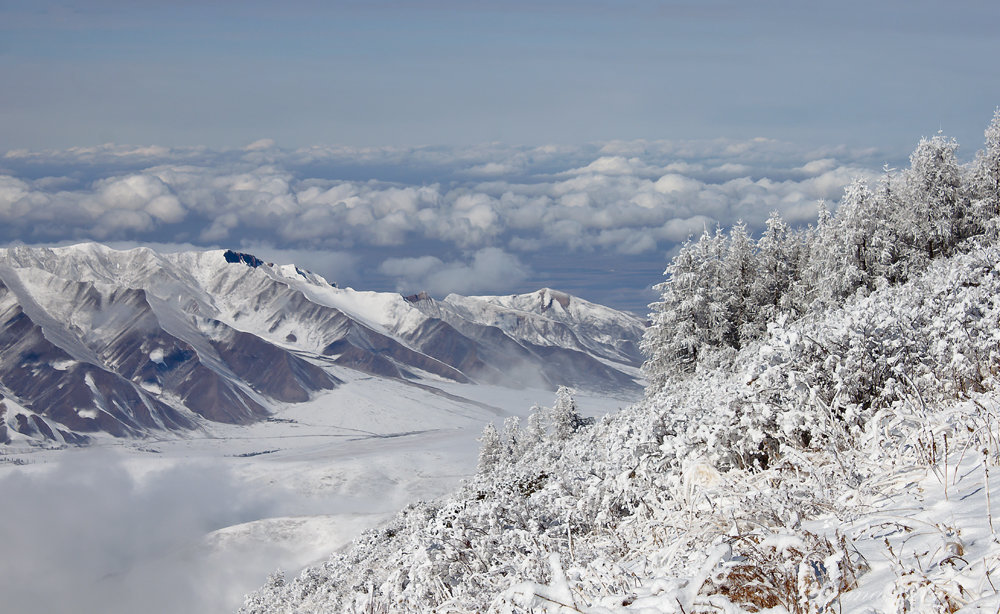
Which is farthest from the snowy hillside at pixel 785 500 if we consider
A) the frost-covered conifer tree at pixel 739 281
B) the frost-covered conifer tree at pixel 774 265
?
the frost-covered conifer tree at pixel 774 265

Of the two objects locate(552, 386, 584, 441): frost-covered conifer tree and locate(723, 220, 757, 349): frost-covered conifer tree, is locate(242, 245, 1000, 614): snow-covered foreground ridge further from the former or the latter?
locate(552, 386, 584, 441): frost-covered conifer tree

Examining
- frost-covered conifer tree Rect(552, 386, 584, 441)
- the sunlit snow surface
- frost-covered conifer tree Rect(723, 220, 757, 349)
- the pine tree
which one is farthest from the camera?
the sunlit snow surface

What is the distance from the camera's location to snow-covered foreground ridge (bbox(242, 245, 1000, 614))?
11.4 feet

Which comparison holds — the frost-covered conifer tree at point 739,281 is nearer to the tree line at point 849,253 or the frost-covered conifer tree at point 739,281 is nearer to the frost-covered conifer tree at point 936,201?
the tree line at point 849,253

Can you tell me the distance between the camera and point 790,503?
4723 mm

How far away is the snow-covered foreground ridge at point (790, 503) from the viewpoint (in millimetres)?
3465

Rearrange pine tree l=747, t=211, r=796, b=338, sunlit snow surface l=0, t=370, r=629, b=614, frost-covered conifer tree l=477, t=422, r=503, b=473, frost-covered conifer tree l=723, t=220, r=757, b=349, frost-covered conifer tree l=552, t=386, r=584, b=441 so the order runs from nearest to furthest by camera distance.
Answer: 1. frost-covered conifer tree l=723, t=220, r=757, b=349
2. pine tree l=747, t=211, r=796, b=338
3. frost-covered conifer tree l=552, t=386, r=584, b=441
4. frost-covered conifer tree l=477, t=422, r=503, b=473
5. sunlit snow surface l=0, t=370, r=629, b=614

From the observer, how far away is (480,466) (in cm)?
6350

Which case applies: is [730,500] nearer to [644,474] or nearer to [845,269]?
[644,474]

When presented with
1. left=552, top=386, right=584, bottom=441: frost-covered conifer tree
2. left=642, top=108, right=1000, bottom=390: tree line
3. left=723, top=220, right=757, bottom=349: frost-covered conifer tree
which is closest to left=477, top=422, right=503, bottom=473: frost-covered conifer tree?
left=552, top=386, right=584, bottom=441: frost-covered conifer tree

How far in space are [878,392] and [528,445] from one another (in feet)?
168

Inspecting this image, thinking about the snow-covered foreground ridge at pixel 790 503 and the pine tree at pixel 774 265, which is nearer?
the snow-covered foreground ridge at pixel 790 503

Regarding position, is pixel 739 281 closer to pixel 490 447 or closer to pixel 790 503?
pixel 490 447

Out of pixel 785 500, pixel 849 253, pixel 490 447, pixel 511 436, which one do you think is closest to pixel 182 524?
pixel 511 436
